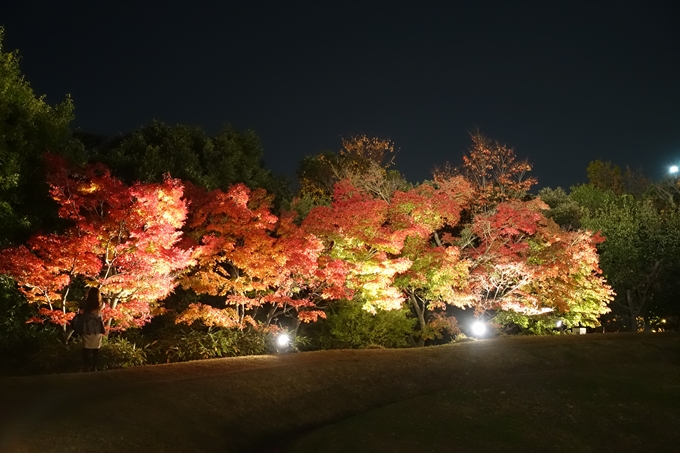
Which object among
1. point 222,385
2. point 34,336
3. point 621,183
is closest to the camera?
point 222,385

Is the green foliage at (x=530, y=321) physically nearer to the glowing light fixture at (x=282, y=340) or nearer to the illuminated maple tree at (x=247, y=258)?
the illuminated maple tree at (x=247, y=258)

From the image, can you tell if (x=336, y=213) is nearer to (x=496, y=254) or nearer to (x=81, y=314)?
(x=496, y=254)

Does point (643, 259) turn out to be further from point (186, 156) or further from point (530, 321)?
point (186, 156)

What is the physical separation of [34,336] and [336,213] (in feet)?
32.3

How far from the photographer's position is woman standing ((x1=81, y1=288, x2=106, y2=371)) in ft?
42.1

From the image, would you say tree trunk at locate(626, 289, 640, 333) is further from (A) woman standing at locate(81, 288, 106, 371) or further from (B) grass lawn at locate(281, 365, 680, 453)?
(A) woman standing at locate(81, 288, 106, 371)

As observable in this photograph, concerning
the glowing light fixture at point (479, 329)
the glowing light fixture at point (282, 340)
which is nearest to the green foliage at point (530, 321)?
the glowing light fixture at point (479, 329)

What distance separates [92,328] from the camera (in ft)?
42.3

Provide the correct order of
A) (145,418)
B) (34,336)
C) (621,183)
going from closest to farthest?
1. (145,418)
2. (34,336)
3. (621,183)

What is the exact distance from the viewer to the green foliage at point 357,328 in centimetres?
2227

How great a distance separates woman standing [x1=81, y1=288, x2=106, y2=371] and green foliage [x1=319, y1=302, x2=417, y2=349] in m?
10.2

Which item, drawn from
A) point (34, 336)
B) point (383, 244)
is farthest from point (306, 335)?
point (34, 336)

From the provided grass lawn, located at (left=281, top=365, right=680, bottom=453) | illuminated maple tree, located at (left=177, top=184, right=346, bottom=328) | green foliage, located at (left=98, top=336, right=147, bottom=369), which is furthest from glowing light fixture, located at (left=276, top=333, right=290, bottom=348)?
grass lawn, located at (left=281, top=365, right=680, bottom=453)

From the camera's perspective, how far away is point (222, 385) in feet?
38.7
